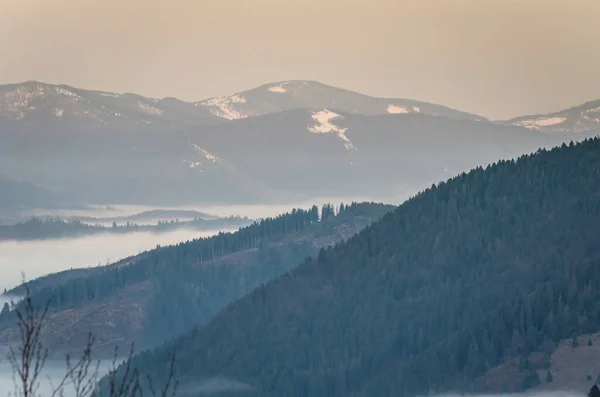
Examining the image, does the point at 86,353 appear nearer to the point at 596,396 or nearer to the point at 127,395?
the point at 127,395

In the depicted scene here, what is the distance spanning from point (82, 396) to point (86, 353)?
2.37m

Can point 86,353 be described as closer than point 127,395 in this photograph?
Yes

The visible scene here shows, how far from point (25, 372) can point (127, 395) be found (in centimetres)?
1096

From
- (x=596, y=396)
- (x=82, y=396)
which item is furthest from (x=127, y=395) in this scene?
(x=596, y=396)

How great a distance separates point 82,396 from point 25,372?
3.26m

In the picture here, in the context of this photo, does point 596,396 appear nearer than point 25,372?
No

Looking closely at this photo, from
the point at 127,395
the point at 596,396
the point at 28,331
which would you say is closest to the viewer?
the point at 28,331

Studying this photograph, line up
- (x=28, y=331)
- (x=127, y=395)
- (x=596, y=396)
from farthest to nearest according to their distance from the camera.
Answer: (x=596, y=396) → (x=127, y=395) → (x=28, y=331)

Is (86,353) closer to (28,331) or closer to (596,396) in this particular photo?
(28,331)

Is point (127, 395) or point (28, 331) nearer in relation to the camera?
point (28, 331)

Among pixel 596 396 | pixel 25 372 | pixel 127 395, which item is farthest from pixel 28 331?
pixel 596 396

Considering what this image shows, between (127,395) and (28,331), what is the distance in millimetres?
14024

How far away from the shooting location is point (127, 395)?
366 feet

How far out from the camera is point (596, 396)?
16762 cm
